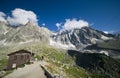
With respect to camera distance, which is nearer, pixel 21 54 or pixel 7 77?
pixel 7 77

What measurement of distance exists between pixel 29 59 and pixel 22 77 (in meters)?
36.9

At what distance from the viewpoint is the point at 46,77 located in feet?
150

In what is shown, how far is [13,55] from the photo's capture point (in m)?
87.8

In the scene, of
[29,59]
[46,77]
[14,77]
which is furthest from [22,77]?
[29,59]

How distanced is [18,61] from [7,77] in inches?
1345

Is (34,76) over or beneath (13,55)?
beneath

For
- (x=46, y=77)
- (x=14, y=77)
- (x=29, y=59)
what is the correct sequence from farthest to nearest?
(x=29, y=59)
(x=14, y=77)
(x=46, y=77)

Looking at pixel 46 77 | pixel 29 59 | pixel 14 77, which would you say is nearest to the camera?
pixel 46 77

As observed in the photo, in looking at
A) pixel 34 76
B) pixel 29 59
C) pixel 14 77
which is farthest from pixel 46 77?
pixel 29 59

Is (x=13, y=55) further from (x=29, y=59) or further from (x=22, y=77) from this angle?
(x=22, y=77)

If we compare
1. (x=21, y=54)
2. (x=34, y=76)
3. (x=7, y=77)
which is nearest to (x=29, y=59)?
(x=21, y=54)

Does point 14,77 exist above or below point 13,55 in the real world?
below

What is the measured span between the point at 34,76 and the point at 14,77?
703cm

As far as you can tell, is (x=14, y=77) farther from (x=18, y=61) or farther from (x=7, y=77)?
(x=18, y=61)
